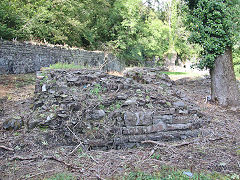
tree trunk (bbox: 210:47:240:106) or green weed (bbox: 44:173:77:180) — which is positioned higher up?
tree trunk (bbox: 210:47:240:106)

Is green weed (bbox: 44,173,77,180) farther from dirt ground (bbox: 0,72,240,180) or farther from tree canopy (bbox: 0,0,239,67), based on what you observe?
tree canopy (bbox: 0,0,239,67)

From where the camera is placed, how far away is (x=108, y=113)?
4266mm

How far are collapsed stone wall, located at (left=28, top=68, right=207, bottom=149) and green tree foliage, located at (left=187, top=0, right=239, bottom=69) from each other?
231 centimetres

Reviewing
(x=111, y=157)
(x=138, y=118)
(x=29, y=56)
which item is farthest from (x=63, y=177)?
(x=29, y=56)

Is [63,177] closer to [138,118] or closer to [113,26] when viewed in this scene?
[138,118]

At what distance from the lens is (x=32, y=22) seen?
11258 mm

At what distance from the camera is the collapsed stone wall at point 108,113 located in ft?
12.9

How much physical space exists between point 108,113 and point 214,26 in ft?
14.9

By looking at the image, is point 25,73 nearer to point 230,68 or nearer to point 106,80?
point 106,80

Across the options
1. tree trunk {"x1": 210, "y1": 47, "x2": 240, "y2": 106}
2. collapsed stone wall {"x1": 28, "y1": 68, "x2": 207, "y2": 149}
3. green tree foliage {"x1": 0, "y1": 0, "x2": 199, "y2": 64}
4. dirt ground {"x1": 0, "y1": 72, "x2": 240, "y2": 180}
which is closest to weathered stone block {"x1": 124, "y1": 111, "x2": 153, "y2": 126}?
collapsed stone wall {"x1": 28, "y1": 68, "x2": 207, "y2": 149}

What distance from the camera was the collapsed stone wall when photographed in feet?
12.9

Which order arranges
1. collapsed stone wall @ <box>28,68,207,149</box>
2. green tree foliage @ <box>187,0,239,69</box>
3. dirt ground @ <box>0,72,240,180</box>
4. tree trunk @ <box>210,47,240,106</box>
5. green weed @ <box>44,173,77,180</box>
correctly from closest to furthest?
green weed @ <box>44,173,77,180</box> → dirt ground @ <box>0,72,240,180</box> → collapsed stone wall @ <box>28,68,207,149</box> → green tree foliage @ <box>187,0,239,69</box> → tree trunk @ <box>210,47,240,106</box>


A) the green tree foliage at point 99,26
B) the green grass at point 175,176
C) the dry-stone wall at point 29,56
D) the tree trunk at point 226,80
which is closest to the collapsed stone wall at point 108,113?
the green grass at point 175,176

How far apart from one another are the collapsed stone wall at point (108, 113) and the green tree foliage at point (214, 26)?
231 cm
